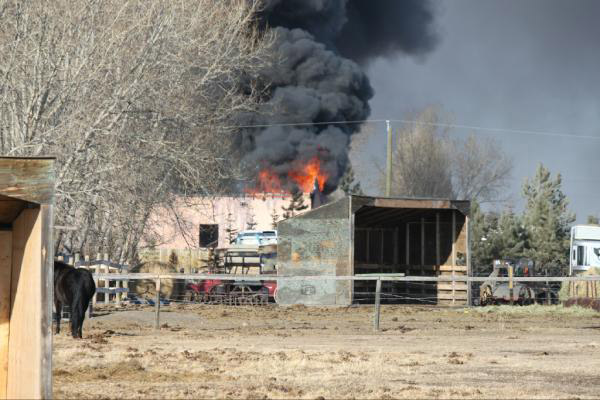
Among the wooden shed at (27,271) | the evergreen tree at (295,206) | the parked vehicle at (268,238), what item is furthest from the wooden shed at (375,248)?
the wooden shed at (27,271)

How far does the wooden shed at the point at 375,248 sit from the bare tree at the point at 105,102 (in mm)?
4052

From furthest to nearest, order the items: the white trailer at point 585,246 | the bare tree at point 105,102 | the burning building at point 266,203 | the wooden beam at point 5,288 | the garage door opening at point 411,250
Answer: the burning building at point 266,203
the white trailer at point 585,246
the garage door opening at point 411,250
the bare tree at point 105,102
the wooden beam at point 5,288

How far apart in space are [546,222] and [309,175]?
14340mm

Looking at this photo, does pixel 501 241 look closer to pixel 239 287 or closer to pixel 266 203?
pixel 266 203

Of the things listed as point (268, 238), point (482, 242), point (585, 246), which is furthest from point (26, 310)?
point (482, 242)

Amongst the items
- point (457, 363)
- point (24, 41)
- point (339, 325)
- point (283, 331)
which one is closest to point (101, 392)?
point (457, 363)

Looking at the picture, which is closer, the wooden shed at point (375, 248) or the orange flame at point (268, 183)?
the wooden shed at point (375, 248)

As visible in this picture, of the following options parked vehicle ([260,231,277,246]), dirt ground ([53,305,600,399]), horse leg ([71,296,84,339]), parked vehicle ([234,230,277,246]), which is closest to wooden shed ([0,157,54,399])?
dirt ground ([53,305,600,399])

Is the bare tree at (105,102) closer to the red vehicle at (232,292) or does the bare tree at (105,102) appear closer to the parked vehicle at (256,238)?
the red vehicle at (232,292)

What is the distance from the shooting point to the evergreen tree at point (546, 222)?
5519 cm

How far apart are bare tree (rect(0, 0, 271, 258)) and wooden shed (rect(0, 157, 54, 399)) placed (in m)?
14.1

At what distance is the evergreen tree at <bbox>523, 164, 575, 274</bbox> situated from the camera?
5519 centimetres

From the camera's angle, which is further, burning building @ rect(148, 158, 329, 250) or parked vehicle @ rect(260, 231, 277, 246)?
burning building @ rect(148, 158, 329, 250)

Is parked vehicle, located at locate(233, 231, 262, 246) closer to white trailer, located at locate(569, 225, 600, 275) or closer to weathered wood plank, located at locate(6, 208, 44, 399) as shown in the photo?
white trailer, located at locate(569, 225, 600, 275)
